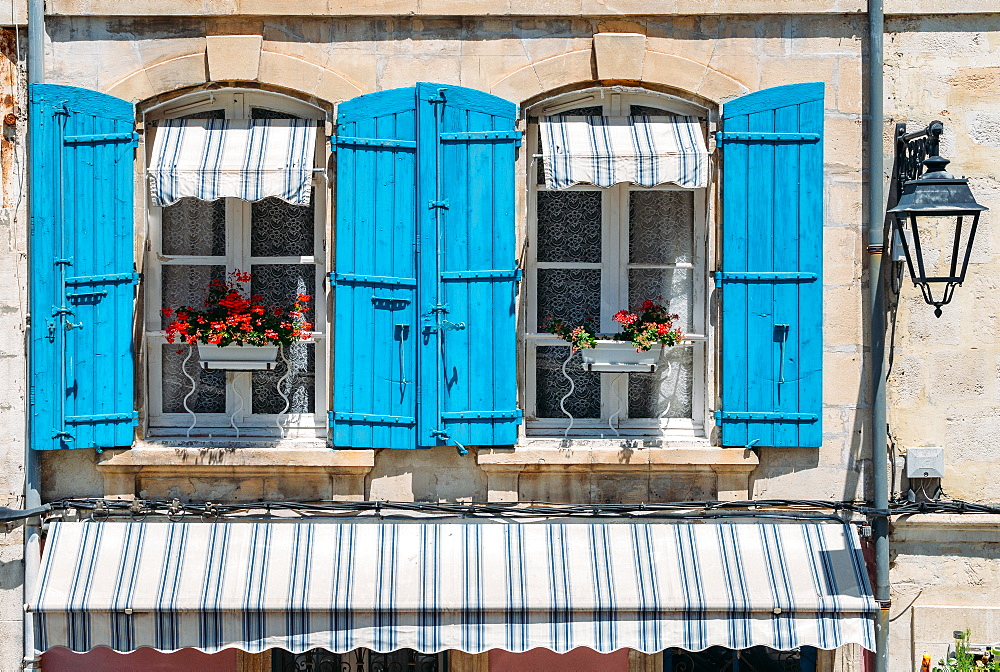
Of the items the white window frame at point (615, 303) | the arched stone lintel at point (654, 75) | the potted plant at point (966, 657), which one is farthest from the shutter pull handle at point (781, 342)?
the potted plant at point (966, 657)

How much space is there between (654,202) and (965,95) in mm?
1751

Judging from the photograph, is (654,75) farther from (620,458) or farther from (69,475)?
(69,475)

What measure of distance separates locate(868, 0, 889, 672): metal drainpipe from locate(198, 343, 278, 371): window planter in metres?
3.26

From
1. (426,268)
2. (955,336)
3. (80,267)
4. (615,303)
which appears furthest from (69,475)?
(955,336)

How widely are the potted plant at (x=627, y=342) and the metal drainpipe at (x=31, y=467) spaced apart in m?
2.95

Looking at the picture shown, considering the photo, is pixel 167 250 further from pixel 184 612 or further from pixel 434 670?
pixel 434 670

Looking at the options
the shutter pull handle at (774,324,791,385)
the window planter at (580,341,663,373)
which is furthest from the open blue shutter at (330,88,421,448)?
the shutter pull handle at (774,324,791,385)

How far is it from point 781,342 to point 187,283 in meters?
3.35

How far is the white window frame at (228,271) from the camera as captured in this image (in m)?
5.57

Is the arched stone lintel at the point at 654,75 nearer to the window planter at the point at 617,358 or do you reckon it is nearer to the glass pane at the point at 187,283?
the window planter at the point at 617,358

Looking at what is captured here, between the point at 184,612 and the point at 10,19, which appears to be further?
the point at 10,19

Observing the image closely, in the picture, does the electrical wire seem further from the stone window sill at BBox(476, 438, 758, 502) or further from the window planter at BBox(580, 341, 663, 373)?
the window planter at BBox(580, 341, 663, 373)

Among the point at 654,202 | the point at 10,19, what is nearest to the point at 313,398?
the point at 654,202

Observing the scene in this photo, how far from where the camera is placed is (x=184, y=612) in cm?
510
